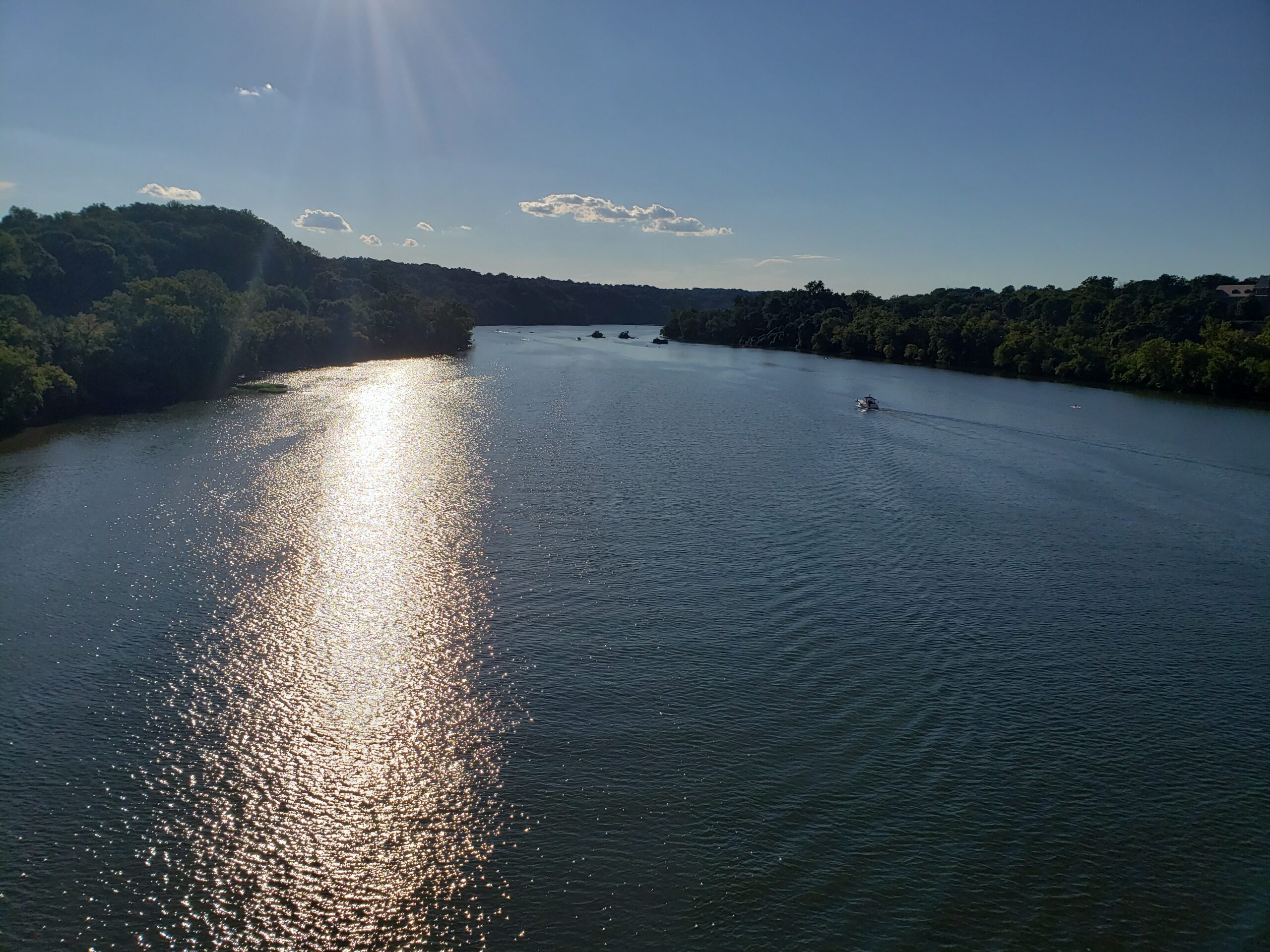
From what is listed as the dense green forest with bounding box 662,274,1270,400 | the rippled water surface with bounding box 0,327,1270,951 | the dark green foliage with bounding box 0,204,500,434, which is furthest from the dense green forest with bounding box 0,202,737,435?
the dense green forest with bounding box 662,274,1270,400

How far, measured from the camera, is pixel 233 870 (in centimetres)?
1167

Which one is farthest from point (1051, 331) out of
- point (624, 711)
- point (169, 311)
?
point (624, 711)

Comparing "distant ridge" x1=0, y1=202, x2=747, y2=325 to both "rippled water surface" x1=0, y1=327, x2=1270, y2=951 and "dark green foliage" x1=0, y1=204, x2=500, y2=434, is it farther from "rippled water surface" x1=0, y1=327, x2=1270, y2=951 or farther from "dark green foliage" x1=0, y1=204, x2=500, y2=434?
"rippled water surface" x1=0, y1=327, x2=1270, y2=951

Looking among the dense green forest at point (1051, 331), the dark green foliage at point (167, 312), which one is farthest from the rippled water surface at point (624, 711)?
the dense green forest at point (1051, 331)

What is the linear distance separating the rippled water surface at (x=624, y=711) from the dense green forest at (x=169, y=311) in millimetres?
13338

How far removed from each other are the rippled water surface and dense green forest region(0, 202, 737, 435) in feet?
43.8

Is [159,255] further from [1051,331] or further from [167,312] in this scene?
[1051,331]

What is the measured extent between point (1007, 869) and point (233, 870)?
11.0 m

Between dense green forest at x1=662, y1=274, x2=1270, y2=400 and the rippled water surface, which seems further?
dense green forest at x1=662, y1=274, x2=1270, y2=400

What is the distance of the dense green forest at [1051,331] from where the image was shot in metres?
65.1

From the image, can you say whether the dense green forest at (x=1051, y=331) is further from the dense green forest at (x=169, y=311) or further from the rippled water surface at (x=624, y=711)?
the dense green forest at (x=169, y=311)

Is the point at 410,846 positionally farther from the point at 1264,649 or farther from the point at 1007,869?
the point at 1264,649

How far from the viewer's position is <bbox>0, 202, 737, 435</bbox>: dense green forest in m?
45.0

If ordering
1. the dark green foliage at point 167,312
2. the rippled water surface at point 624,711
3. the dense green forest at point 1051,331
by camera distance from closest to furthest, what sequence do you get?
1. the rippled water surface at point 624,711
2. the dark green foliage at point 167,312
3. the dense green forest at point 1051,331
